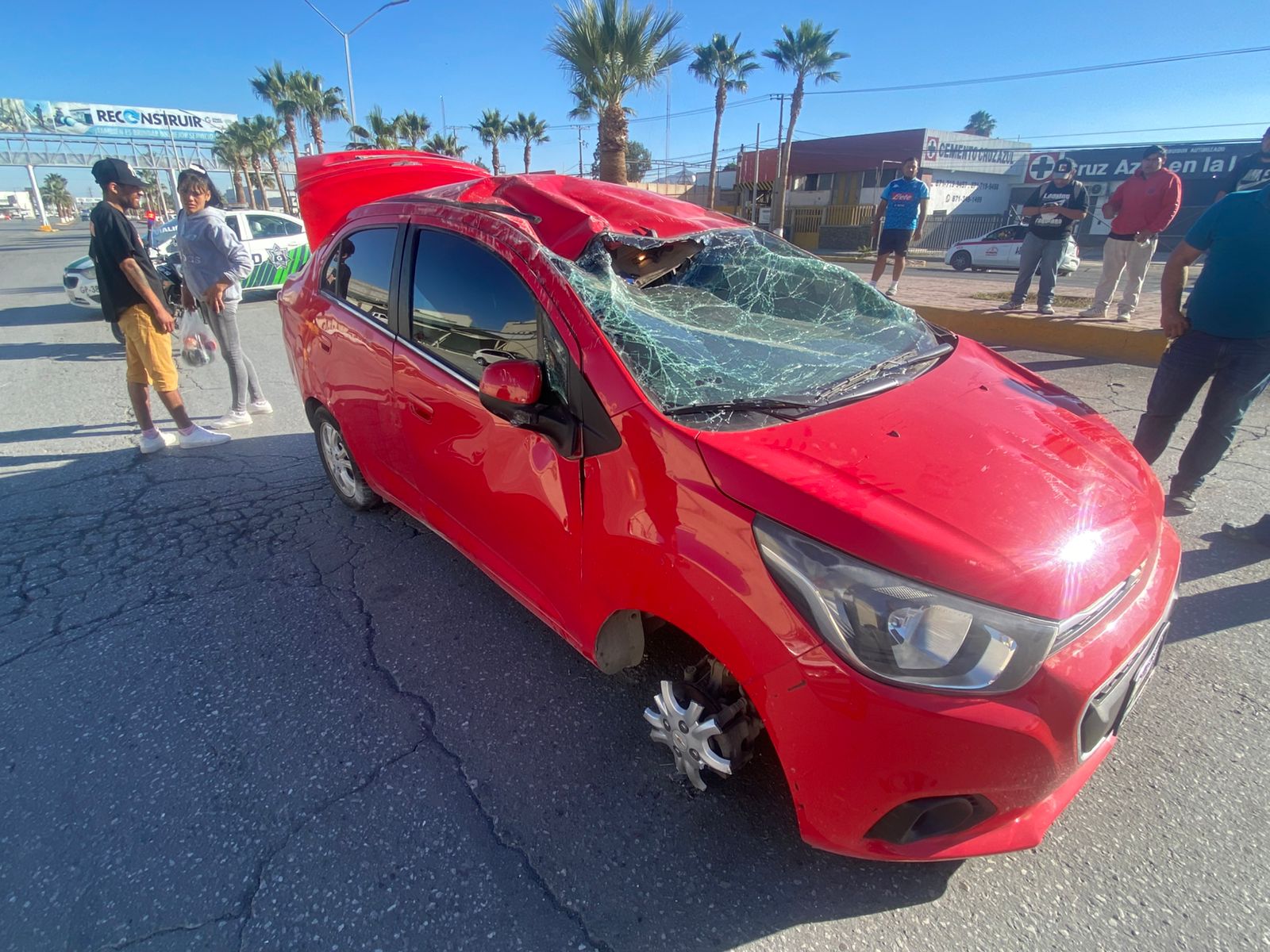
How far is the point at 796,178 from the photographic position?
38469mm

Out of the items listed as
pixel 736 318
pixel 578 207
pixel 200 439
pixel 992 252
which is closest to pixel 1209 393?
pixel 736 318

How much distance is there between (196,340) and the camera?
201 inches

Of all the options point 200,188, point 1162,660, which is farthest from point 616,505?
point 200,188

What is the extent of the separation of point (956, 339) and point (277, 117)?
49.4 meters

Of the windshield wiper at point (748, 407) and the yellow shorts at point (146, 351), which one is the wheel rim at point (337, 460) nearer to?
the yellow shorts at point (146, 351)

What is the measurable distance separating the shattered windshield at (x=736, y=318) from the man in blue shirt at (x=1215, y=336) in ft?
5.89

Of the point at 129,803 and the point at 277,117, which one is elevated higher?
the point at 277,117

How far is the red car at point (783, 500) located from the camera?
1414 millimetres

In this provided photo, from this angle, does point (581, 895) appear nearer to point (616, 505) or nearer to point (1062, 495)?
point (616, 505)

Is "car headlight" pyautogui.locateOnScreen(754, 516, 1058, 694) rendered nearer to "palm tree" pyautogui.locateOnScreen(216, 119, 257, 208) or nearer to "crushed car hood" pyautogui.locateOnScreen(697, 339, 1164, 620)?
"crushed car hood" pyautogui.locateOnScreen(697, 339, 1164, 620)

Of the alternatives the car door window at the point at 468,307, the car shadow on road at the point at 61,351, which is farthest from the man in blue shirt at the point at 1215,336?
the car shadow on road at the point at 61,351

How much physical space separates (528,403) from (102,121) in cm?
7364

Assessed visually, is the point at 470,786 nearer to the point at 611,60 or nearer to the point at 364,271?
the point at 364,271

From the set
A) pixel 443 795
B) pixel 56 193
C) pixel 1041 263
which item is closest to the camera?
pixel 443 795
